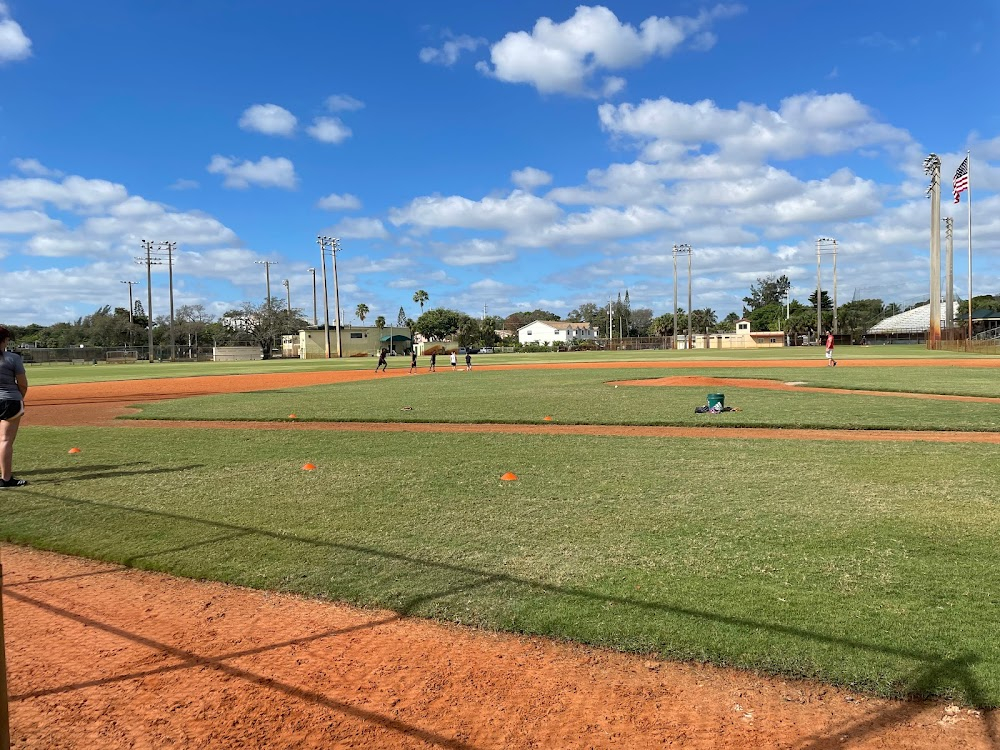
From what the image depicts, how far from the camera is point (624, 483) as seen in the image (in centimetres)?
810

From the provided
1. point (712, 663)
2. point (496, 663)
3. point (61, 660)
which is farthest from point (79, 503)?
point (712, 663)

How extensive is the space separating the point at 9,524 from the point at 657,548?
6.48 m

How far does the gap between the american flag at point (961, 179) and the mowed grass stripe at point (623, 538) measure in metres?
46.8

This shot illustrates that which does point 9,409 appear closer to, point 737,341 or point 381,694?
point 381,694

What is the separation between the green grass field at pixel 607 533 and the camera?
4.01 m

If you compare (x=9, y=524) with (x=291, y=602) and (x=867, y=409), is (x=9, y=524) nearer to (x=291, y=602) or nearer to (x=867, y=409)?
(x=291, y=602)

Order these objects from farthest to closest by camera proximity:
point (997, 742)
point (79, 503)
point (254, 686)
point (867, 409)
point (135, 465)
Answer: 1. point (867, 409)
2. point (135, 465)
3. point (79, 503)
4. point (254, 686)
5. point (997, 742)

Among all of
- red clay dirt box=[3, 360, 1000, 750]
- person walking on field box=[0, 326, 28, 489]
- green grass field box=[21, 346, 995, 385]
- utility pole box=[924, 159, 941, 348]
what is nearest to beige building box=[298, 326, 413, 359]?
green grass field box=[21, 346, 995, 385]

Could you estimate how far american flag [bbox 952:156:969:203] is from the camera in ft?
152

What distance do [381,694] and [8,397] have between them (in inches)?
290

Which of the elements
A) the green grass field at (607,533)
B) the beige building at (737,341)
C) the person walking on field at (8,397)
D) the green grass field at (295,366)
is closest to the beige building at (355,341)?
the green grass field at (295,366)

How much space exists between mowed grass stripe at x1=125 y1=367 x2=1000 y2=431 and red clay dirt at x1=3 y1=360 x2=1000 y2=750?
10076 millimetres

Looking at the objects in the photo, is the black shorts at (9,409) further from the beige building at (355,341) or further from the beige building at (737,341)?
the beige building at (737,341)

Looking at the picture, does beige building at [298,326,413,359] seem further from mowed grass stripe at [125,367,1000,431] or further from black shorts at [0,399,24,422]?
black shorts at [0,399,24,422]
